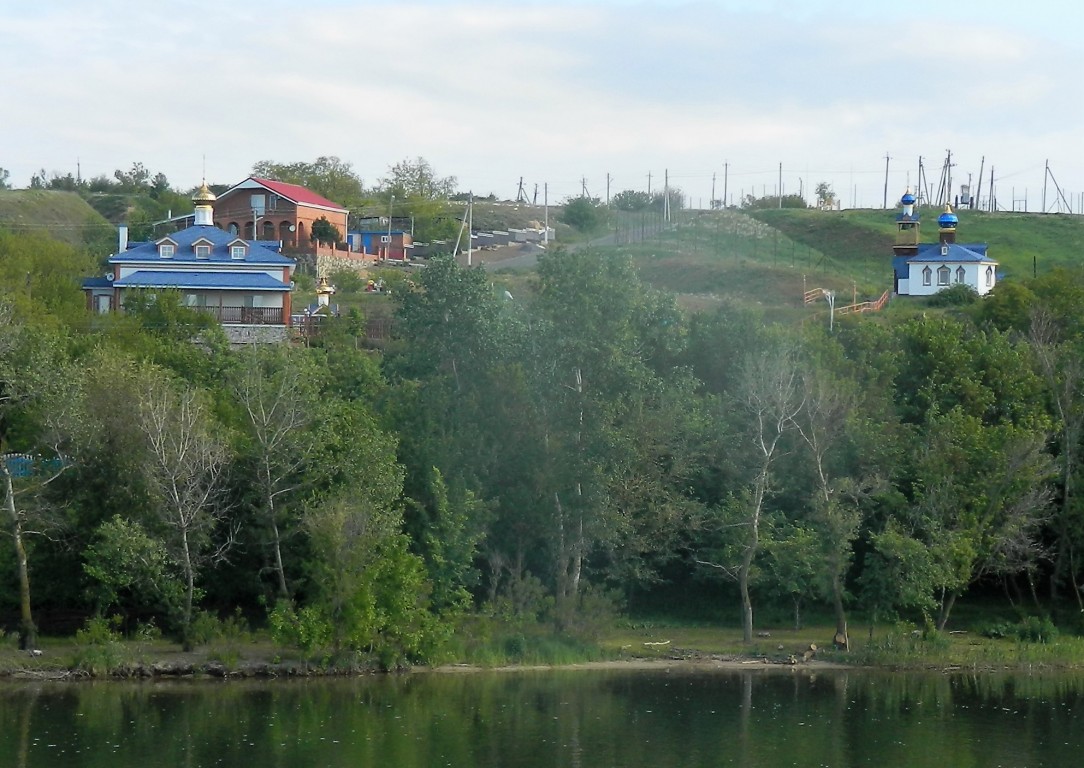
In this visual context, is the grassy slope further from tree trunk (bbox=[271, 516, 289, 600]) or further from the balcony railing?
tree trunk (bbox=[271, 516, 289, 600])

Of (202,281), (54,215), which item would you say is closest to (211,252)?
(202,281)

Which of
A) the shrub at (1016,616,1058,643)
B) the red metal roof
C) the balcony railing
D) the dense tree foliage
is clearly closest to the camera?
the dense tree foliage

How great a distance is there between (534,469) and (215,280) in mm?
27286

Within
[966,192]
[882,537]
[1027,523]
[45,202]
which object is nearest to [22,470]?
[882,537]

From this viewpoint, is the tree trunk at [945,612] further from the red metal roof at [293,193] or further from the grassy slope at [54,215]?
the grassy slope at [54,215]

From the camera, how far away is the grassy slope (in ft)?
315

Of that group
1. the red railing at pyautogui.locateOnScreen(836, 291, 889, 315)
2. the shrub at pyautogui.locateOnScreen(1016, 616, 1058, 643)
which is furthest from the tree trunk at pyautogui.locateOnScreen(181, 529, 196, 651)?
the red railing at pyautogui.locateOnScreen(836, 291, 889, 315)

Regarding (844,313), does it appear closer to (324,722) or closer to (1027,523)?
(1027,523)

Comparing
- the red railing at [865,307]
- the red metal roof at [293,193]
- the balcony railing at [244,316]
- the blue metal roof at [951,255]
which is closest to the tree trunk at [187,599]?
the balcony railing at [244,316]

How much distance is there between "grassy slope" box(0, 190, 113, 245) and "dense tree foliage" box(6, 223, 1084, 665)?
5146 cm

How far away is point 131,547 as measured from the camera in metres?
36.1

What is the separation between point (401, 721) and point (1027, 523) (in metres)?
20.6

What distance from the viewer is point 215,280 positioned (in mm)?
63781

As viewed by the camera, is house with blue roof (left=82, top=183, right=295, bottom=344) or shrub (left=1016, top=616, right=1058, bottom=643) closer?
shrub (left=1016, top=616, right=1058, bottom=643)
